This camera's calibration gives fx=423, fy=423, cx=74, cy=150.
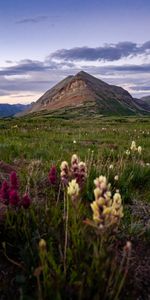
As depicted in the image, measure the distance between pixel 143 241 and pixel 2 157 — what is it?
19.7ft

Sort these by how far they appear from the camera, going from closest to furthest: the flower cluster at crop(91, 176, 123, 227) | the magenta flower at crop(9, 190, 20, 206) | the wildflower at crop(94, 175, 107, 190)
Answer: the flower cluster at crop(91, 176, 123, 227) → the wildflower at crop(94, 175, 107, 190) → the magenta flower at crop(9, 190, 20, 206)

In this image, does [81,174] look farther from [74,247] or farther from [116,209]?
[116,209]

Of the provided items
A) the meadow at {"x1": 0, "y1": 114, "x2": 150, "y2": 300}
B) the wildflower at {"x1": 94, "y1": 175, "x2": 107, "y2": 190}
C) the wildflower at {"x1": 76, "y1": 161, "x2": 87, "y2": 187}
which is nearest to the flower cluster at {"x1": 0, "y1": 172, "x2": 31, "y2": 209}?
the meadow at {"x1": 0, "y1": 114, "x2": 150, "y2": 300}

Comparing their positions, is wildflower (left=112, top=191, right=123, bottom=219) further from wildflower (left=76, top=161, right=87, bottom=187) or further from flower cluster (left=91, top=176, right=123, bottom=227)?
wildflower (left=76, top=161, right=87, bottom=187)

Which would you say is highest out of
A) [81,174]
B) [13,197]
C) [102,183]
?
[102,183]

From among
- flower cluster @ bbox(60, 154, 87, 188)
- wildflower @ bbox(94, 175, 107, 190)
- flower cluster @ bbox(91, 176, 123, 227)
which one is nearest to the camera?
flower cluster @ bbox(91, 176, 123, 227)

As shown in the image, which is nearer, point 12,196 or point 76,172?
point 12,196

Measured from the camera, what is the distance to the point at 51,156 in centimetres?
1134

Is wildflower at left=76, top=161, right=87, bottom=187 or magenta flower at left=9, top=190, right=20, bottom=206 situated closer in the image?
magenta flower at left=9, top=190, right=20, bottom=206

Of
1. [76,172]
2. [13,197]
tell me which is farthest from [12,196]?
[76,172]

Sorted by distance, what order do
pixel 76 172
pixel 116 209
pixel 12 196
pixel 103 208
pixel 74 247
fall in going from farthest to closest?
pixel 76 172 < pixel 12 196 < pixel 74 247 < pixel 116 209 < pixel 103 208

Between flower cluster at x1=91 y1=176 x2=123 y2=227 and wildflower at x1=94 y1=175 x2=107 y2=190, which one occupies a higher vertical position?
wildflower at x1=94 y1=175 x2=107 y2=190

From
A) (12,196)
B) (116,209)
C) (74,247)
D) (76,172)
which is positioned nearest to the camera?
(116,209)

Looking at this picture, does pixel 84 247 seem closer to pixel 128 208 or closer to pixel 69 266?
pixel 69 266
